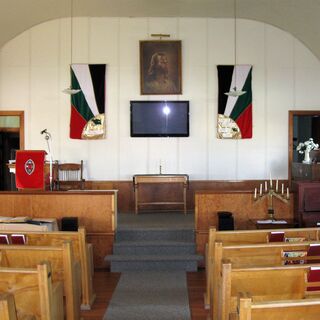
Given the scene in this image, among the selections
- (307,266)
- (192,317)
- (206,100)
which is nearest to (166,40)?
(206,100)

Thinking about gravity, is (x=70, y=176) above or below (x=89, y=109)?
below

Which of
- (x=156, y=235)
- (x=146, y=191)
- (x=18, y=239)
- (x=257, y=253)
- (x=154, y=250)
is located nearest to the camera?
(x=257, y=253)

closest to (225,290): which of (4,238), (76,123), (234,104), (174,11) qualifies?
(4,238)

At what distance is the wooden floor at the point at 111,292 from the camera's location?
156 inches

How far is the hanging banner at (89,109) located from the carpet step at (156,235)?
315 cm

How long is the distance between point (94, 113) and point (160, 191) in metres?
2.11

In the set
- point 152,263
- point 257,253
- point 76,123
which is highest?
point 76,123

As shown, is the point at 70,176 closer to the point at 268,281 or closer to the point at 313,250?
the point at 313,250

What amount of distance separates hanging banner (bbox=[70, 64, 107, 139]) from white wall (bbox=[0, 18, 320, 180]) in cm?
15

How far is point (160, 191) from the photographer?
8.59m

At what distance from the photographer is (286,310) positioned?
6.04 feet

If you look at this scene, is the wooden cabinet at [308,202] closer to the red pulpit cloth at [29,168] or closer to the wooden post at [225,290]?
the wooden post at [225,290]

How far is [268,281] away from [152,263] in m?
3.12

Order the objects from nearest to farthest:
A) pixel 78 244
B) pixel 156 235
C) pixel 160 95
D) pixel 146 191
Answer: pixel 78 244 < pixel 156 235 < pixel 146 191 < pixel 160 95
